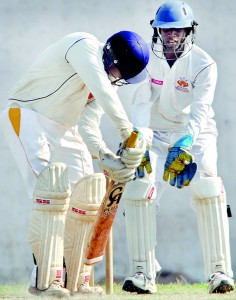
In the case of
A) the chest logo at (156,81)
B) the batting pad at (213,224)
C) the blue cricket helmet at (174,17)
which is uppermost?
the blue cricket helmet at (174,17)

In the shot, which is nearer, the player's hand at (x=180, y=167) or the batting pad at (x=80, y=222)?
the batting pad at (x=80, y=222)

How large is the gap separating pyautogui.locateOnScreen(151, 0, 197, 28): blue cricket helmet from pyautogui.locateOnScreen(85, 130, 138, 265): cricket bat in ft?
3.27

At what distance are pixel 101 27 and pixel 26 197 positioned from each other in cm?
99

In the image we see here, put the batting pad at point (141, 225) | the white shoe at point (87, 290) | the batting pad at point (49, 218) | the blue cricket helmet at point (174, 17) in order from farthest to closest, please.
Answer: the blue cricket helmet at point (174, 17) → the batting pad at point (141, 225) → the white shoe at point (87, 290) → the batting pad at point (49, 218)

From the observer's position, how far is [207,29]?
775 cm

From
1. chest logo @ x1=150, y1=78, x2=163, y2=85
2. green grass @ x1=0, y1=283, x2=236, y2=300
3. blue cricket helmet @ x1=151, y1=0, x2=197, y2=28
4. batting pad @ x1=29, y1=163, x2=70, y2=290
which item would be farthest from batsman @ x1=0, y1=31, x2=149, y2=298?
blue cricket helmet @ x1=151, y1=0, x2=197, y2=28

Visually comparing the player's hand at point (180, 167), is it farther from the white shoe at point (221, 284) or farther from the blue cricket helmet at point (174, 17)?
the blue cricket helmet at point (174, 17)

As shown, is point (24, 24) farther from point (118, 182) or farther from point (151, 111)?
point (118, 182)

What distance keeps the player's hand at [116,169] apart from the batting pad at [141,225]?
0.60 metres

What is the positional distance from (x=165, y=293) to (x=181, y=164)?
2.33 ft

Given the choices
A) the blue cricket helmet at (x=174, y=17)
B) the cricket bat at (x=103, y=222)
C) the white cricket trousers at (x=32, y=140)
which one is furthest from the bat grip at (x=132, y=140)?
the blue cricket helmet at (x=174, y=17)

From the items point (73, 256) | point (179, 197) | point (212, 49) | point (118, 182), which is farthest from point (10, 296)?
point (212, 49)

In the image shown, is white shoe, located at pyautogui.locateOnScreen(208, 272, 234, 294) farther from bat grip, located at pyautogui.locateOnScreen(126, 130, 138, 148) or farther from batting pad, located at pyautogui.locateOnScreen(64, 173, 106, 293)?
bat grip, located at pyautogui.locateOnScreen(126, 130, 138, 148)

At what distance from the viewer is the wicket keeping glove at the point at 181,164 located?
260 inches
